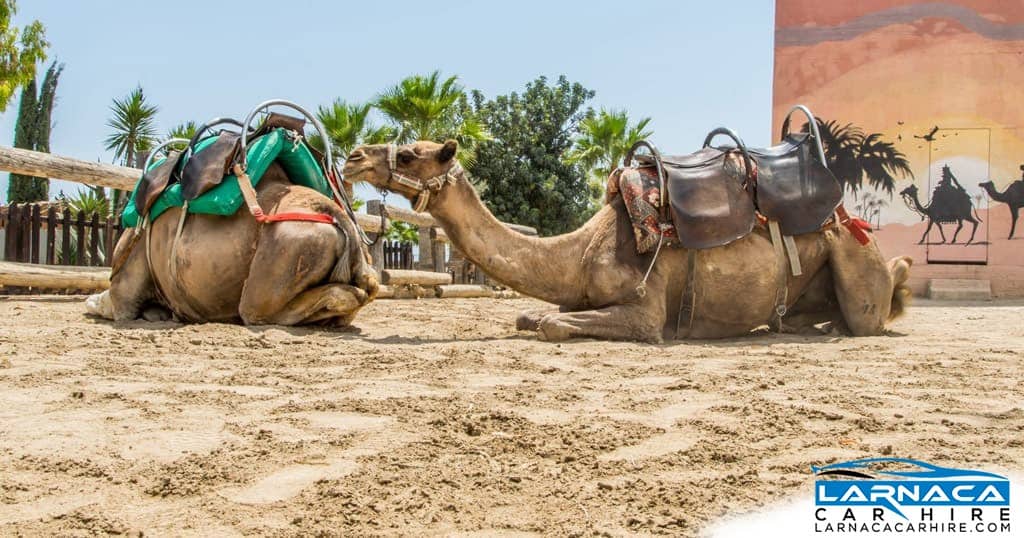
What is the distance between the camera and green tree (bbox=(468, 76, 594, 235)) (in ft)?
85.7

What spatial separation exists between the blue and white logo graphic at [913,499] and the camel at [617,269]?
3.25 metres

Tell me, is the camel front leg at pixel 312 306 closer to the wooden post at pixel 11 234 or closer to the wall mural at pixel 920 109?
the wooden post at pixel 11 234

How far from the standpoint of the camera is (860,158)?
1584 centimetres

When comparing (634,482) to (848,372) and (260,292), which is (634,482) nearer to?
(848,372)

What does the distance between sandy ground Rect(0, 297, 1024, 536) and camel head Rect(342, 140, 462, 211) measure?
1053 mm

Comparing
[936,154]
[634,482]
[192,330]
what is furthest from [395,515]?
[936,154]

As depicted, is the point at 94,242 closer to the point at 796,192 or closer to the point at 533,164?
the point at 796,192

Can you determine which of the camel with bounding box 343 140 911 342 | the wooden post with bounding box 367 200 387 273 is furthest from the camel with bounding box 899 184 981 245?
the camel with bounding box 343 140 911 342

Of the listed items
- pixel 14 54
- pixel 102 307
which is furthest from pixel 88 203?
pixel 102 307

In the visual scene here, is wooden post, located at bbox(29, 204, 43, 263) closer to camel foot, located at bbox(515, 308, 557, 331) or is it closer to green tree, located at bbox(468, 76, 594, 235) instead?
camel foot, located at bbox(515, 308, 557, 331)

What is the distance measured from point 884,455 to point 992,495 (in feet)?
1.46

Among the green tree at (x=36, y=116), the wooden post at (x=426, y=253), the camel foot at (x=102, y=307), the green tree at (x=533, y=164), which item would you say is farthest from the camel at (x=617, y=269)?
the green tree at (x=36, y=116)

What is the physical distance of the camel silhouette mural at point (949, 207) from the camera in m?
15.1

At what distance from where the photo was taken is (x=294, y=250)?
5270 mm
